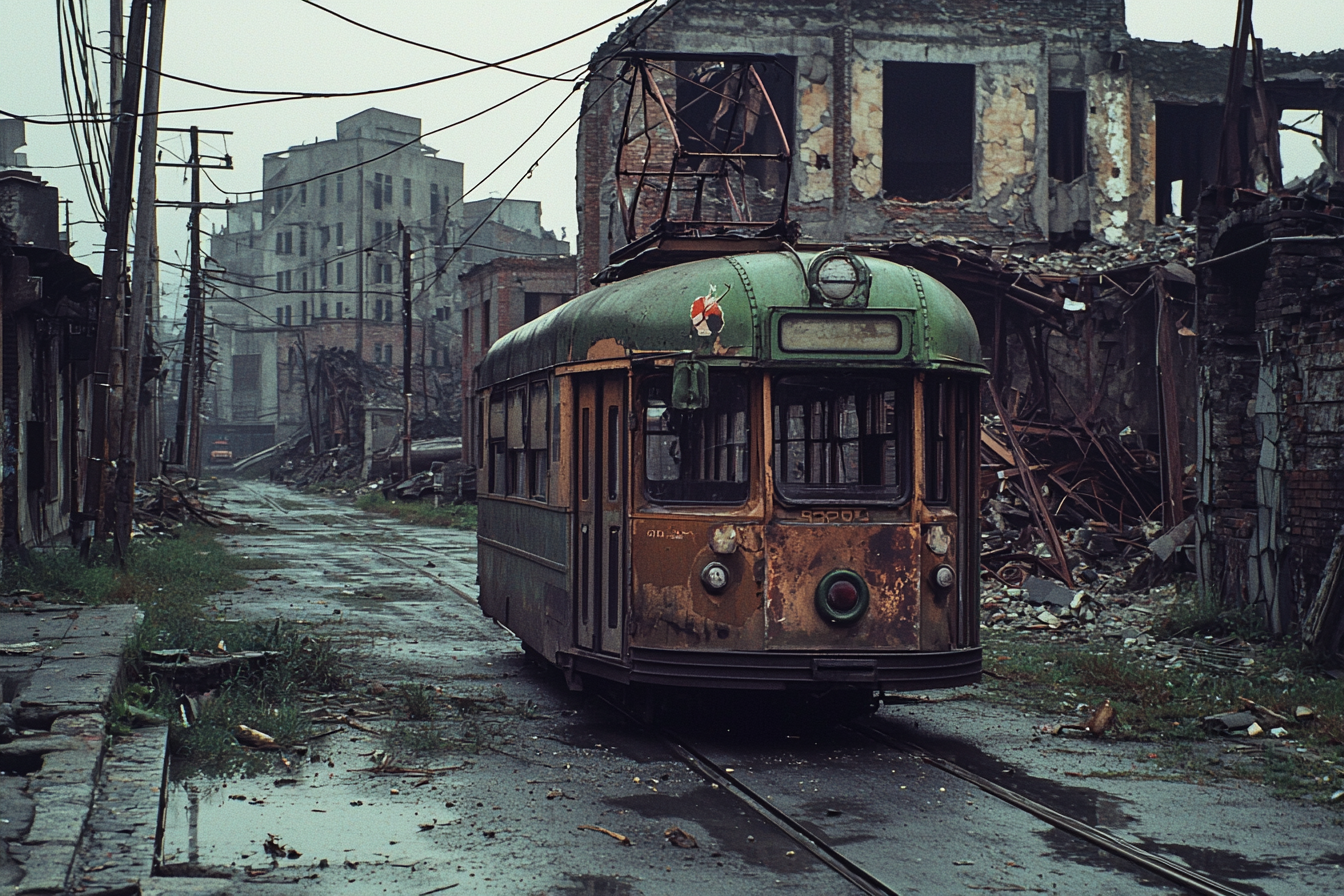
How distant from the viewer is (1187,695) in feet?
31.0

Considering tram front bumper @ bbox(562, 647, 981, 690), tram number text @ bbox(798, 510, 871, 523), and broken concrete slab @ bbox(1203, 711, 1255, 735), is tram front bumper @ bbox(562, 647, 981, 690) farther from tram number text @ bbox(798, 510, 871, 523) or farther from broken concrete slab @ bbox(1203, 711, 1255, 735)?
broken concrete slab @ bbox(1203, 711, 1255, 735)

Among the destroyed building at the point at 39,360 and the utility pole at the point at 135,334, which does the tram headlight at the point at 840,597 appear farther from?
the utility pole at the point at 135,334

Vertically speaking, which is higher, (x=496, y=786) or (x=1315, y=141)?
(x=1315, y=141)

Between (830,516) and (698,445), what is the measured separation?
0.85 metres

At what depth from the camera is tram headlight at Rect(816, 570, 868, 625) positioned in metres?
7.57

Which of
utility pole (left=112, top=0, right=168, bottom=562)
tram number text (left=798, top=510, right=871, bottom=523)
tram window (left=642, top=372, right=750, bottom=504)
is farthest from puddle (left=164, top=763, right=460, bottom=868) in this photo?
utility pole (left=112, top=0, right=168, bottom=562)

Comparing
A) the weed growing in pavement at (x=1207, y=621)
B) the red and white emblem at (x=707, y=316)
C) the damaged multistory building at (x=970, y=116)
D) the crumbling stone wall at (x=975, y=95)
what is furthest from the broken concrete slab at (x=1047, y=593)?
the crumbling stone wall at (x=975, y=95)

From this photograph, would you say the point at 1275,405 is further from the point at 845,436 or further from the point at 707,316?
the point at 707,316

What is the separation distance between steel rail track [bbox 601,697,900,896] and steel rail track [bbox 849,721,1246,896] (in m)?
1.11

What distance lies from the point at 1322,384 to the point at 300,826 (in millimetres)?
8735

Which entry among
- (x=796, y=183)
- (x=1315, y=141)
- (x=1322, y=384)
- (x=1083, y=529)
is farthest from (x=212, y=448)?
(x=1322, y=384)

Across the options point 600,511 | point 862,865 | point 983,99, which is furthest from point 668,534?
point 983,99

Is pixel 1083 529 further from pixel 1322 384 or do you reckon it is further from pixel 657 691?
pixel 657 691

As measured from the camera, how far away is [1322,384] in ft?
36.3
